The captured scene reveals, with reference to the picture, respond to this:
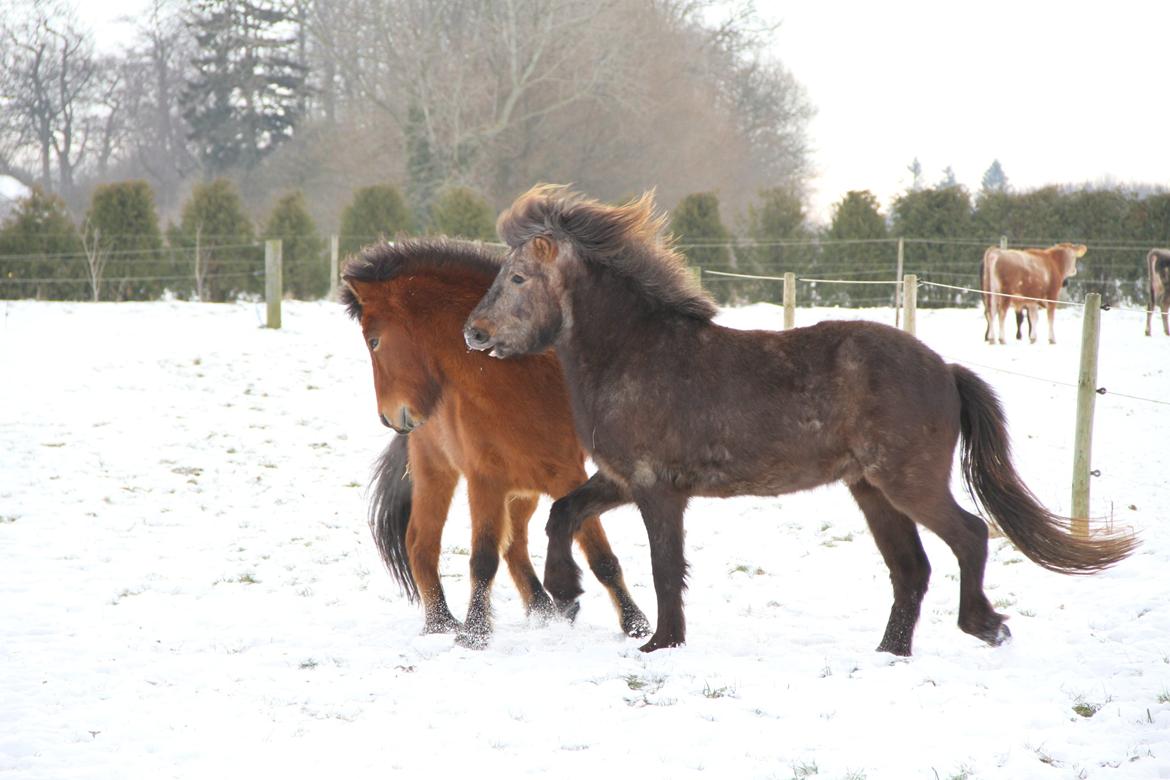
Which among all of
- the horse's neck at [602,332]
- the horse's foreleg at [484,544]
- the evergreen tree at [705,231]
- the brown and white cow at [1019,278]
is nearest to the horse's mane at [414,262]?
the horse's neck at [602,332]

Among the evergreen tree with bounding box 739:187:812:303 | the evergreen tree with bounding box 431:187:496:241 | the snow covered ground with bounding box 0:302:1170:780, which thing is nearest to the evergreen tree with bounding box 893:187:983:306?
the evergreen tree with bounding box 739:187:812:303

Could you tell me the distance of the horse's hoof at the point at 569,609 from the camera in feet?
15.5

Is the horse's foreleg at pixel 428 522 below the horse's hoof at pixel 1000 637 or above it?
above

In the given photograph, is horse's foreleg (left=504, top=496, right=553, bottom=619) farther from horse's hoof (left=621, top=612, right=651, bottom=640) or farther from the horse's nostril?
the horse's nostril

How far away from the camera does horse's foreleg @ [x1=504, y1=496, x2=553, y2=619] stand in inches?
200

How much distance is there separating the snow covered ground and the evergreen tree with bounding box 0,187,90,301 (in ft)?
34.4

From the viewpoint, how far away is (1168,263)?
1741 cm

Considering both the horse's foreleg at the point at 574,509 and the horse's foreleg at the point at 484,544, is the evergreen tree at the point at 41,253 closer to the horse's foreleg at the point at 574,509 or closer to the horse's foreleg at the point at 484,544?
the horse's foreleg at the point at 484,544

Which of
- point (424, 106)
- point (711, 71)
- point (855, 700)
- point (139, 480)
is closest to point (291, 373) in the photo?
point (139, 480)

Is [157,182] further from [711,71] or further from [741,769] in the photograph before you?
[741,769]

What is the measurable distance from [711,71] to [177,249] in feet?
79.0

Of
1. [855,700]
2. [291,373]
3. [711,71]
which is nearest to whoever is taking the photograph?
[855,700]

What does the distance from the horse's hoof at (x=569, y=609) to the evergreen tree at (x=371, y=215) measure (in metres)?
18.4

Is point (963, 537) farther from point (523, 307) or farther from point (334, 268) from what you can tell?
point (334, 268)
